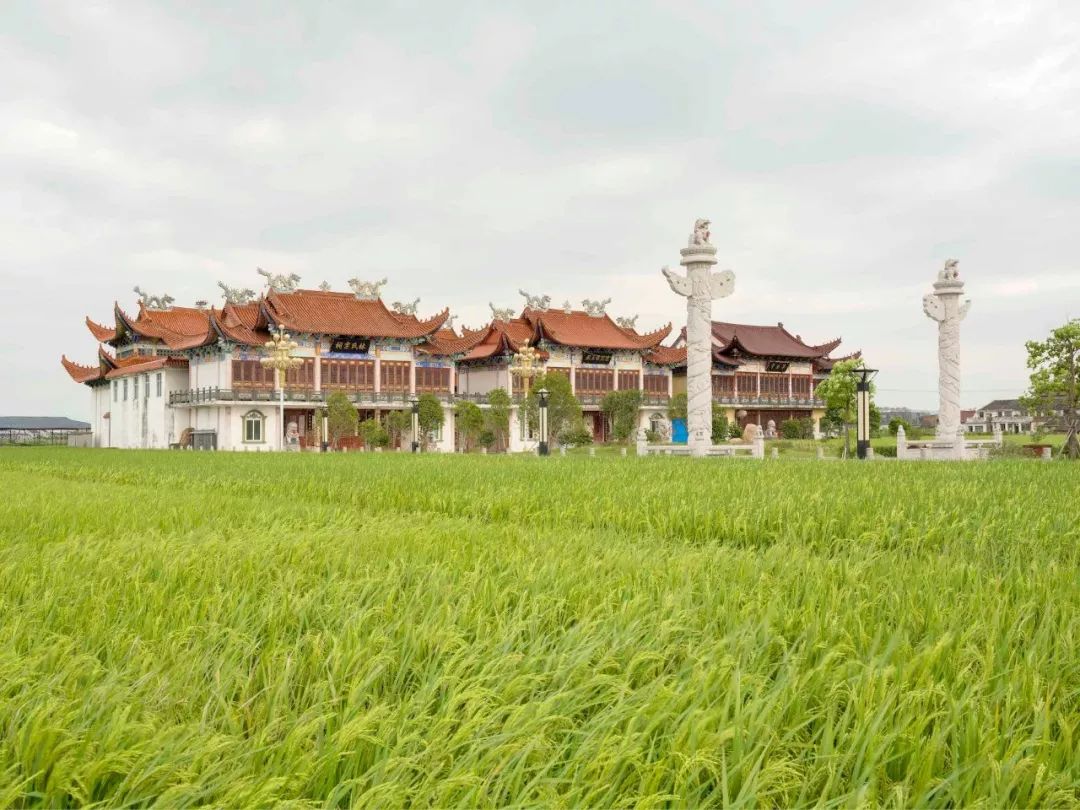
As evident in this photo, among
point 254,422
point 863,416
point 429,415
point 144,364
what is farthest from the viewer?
point 144,364

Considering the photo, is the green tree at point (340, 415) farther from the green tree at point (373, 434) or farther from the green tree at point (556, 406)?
the green tree at point (556, 406)

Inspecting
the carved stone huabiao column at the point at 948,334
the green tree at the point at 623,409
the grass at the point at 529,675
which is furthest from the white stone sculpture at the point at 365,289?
the grass at the point at 529,675

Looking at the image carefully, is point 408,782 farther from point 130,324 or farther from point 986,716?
point 130,324

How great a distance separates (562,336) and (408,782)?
43.0 m

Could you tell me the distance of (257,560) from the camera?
394cm

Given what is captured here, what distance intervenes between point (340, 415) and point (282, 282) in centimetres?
704

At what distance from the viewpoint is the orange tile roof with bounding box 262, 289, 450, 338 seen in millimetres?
37781

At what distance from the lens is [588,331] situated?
46.0 metres

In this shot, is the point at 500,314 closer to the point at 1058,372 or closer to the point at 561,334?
the point at 561,334

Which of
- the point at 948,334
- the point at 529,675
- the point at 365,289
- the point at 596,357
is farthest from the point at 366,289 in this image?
the point at 529,675

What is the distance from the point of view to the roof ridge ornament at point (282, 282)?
1504 inches

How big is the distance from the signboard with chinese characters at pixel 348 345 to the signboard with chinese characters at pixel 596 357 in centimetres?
1134

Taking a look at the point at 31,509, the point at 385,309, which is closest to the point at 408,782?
the point at 31,509

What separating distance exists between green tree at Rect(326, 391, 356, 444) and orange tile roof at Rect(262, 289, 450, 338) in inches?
140
